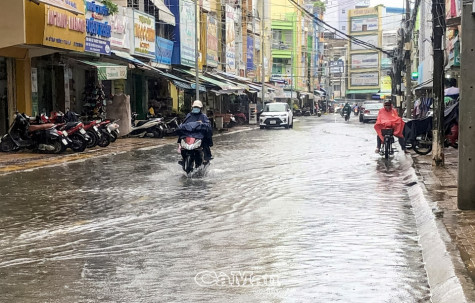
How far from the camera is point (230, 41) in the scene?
48688 mm

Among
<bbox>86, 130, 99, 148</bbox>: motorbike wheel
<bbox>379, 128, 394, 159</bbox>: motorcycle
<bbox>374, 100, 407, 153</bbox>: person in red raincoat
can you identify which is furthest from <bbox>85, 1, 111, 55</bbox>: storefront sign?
<bbox>379, 128, 394, 159</bbox>: motorcycle

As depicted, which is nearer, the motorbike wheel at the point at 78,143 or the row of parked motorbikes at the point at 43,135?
the row of parked motorbikes at the point at 43,135

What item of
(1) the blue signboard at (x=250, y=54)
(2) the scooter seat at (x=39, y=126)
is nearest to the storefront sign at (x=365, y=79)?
(1) the blue signboard at (x=250, y=54)

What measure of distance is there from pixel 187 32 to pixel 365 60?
83.6 metres

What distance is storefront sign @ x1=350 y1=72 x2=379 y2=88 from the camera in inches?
4582

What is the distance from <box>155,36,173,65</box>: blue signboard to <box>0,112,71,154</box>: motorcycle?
1455cm

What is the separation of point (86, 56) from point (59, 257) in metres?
20.0

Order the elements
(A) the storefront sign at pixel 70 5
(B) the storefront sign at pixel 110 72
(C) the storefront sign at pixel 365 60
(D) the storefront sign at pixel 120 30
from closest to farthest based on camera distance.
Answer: (A) the storefront sign at pixel 70 5 → (B) the storefront sign at pixel 110 72 → (D) the storefront sign at pixel 120 30 → (C) the storefront sign at pixel 365 60

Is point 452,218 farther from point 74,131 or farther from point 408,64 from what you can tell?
point 408,64

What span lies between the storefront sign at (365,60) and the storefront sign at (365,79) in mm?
1460

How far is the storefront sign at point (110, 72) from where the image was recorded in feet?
75.4

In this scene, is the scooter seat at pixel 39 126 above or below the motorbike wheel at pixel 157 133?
above

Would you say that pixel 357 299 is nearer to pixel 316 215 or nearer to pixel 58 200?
pixel 316 215

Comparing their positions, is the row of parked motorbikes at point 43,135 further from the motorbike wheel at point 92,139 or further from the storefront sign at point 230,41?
the storefront sign at point 230,41
